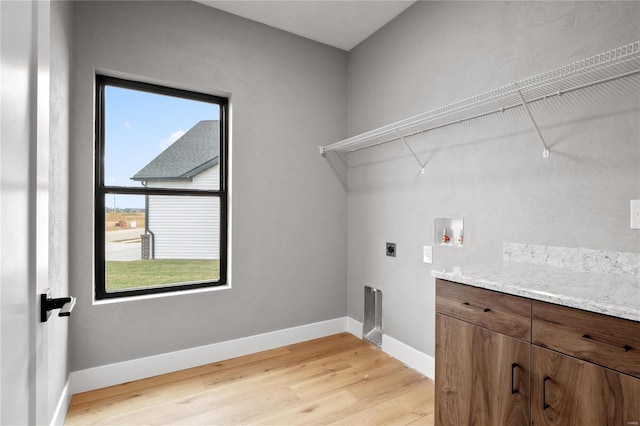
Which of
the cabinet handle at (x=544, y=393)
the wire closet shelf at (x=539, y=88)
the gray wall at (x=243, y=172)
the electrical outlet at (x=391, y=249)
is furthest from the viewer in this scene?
the electrical outlet at (x=391, y=249)

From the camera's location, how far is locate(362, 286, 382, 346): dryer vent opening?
2.95 m

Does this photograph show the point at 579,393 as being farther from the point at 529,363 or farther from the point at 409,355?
the point at 409,355

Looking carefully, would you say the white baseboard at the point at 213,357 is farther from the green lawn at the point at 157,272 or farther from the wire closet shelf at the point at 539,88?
the wire closet shelf at the point at 539,88

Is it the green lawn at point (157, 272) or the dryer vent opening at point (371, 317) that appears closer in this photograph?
the green lawn at point (157, 272)

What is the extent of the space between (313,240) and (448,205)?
127 centimetres

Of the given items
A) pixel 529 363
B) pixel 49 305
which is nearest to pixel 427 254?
pixel 529 363

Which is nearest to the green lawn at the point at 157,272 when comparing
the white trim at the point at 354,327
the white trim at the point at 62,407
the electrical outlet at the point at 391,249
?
the white trim at the point at 62,407

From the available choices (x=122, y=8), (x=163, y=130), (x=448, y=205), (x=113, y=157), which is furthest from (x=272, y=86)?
(x=448, y=205)

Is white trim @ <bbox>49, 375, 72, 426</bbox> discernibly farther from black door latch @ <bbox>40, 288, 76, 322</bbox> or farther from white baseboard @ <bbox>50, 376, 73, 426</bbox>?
black door latch @ <bbox>40, 288, 76, 322</bbox>

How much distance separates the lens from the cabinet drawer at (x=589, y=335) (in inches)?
40.2

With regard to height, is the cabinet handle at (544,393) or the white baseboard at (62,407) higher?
the cabinet handle at (544,393)

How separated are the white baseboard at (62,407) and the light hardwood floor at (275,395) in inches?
1.6

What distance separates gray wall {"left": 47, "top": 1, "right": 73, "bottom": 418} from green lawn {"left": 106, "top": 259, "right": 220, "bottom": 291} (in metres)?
0.35

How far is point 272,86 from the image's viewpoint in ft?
9.37
